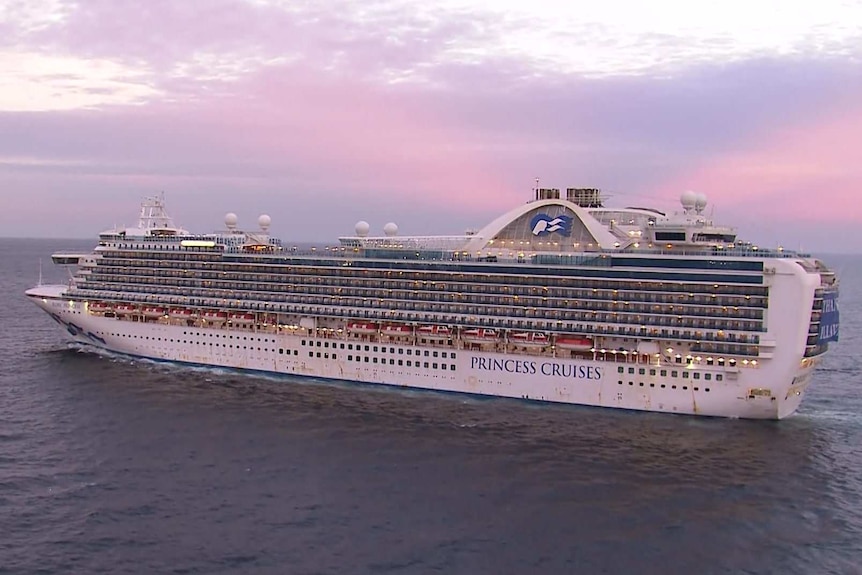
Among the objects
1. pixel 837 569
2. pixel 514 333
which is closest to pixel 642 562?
pixel 837 569

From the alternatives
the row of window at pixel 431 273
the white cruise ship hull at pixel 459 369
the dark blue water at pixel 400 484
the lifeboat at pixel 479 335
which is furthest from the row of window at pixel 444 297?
the dark blue water at pixel 400 484

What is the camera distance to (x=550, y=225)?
5491cm

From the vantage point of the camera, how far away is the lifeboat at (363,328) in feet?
175

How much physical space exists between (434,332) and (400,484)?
691 inches

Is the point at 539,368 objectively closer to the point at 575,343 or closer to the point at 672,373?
the point at 575,343

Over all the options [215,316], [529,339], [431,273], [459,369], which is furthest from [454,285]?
[215,316]

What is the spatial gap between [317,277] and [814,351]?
33.6 m

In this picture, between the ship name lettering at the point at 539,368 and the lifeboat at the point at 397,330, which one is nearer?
the ship name lettering at the point at 539,368

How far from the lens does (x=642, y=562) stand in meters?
28.8

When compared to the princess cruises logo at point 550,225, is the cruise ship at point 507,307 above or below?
below

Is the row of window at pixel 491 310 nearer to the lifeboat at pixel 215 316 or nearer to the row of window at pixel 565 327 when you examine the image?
the row of window at pixel 565 327

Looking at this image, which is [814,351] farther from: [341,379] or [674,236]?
[341,379]

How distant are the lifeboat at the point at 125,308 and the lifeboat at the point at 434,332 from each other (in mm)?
24215

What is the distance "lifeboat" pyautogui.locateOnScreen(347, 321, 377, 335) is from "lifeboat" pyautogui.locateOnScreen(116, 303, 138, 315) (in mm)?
19069
